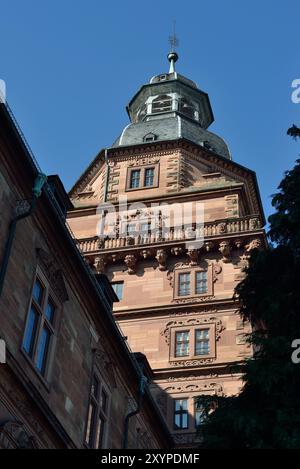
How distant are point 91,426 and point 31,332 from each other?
4.17m

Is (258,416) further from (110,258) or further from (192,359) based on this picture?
(110,258)

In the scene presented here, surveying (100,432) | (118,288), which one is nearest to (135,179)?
(118,288)

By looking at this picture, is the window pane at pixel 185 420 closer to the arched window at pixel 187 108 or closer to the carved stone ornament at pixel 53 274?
the carved stone ornament at pixel 53 274

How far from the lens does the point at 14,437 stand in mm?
14945

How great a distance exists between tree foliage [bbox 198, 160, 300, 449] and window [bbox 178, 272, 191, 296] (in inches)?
554

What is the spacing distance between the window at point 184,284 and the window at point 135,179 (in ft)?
27.2

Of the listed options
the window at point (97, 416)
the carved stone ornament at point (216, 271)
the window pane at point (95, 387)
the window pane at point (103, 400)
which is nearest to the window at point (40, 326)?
the window at point (97, 416)

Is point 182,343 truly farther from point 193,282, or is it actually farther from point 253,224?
point 253,224

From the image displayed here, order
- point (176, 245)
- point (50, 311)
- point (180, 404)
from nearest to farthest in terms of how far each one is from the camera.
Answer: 1. point (50, 311)
2. point (180, 404)
3. point (176, 245)

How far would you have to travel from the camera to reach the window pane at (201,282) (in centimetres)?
3447

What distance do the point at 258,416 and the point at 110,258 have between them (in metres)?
20.5

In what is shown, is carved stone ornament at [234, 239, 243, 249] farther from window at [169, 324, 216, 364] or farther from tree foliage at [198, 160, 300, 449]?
tree foliage at [198, 160, 300, 449]
